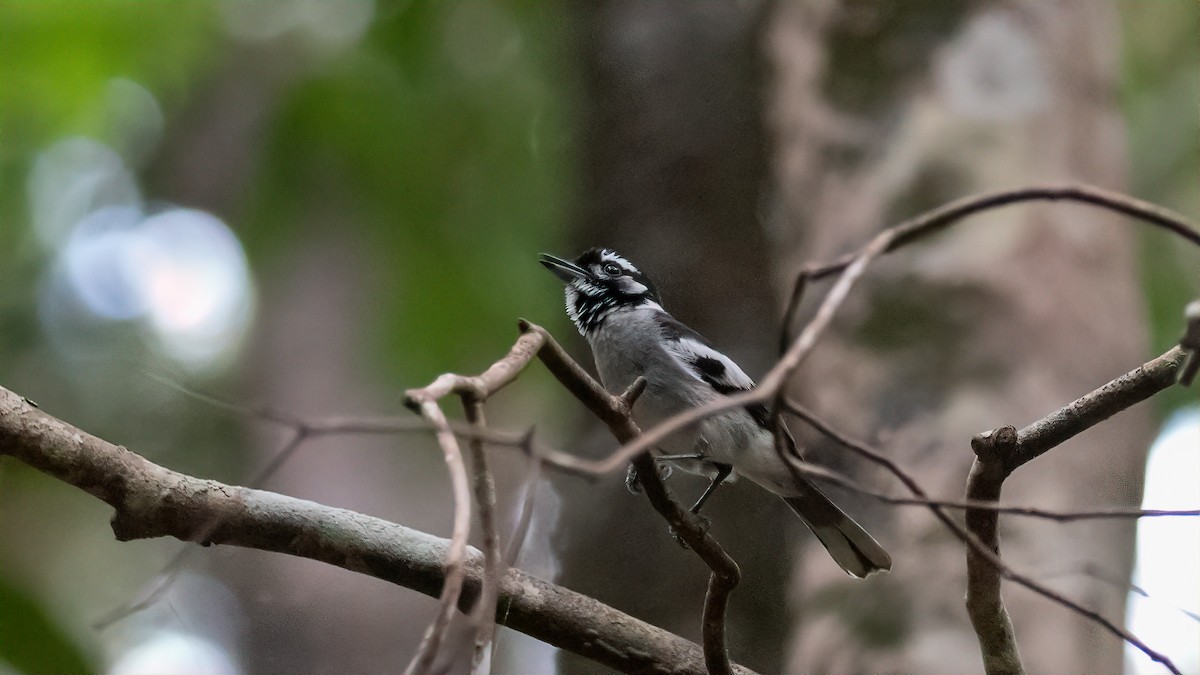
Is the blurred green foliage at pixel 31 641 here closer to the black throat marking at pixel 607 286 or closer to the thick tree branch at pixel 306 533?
the thick tree branch at pixel 306 533

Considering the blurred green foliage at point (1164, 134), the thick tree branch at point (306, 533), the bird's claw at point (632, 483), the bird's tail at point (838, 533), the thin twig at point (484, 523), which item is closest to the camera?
the thin twig at point (484, 523)

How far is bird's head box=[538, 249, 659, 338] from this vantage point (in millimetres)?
1797

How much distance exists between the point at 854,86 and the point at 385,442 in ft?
5.14

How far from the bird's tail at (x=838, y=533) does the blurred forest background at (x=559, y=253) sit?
5cm

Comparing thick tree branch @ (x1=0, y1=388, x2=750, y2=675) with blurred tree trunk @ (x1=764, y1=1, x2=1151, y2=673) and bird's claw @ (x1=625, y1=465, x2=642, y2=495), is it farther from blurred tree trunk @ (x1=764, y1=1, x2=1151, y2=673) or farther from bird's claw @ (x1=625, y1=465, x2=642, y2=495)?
blurred tree trunk @ (x1=764, y1=1, x2=1151, y2=673)

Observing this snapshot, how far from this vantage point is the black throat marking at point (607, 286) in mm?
1797

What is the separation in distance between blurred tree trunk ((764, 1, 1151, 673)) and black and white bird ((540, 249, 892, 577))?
0.10 m

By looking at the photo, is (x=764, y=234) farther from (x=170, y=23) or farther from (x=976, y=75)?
(x=170, y=23)

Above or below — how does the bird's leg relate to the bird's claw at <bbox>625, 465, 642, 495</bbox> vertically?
above

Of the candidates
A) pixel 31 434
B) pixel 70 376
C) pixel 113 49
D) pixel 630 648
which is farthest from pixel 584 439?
pixel 113 49

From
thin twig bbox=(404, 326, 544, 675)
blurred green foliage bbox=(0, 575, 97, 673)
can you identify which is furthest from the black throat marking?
blurred green foliage bbox=(0, 575, 97, 673)

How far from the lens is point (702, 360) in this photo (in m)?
1.86

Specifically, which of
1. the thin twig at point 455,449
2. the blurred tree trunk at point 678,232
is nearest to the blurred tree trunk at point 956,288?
the blurred tree trunk at point 678,232

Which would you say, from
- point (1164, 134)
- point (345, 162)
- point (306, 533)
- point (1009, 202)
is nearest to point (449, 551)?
point (1009, 202)
